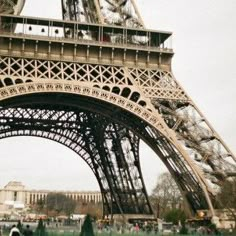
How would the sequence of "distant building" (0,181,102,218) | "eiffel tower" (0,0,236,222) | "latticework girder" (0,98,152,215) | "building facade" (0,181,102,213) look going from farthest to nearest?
"building facade" (0,181,102,213) → "distant building" (0,181,102,218) → "latticework girder" (0,98,152,215) → "eiffel tower" (0,0,236,222)

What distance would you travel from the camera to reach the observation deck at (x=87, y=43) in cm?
3198

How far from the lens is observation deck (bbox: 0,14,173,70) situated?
32.0 m

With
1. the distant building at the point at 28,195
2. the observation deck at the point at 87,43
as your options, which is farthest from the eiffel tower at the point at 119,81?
the distant building at the point at 28,195

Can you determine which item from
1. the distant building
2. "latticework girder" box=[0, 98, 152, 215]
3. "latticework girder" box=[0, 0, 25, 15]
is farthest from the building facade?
"latticework girder" box=[0, 0, 25, 15]

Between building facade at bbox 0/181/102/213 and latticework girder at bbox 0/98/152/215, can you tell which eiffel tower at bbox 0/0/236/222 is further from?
building facade at bbox 0/181/102/213

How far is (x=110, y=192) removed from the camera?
4841 centimetres

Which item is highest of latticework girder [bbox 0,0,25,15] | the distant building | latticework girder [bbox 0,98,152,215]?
the distant building

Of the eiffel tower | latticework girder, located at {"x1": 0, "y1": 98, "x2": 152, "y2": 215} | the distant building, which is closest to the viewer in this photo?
the eiffel tower

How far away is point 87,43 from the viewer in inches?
1294

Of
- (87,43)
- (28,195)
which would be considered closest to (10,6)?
(87,43)

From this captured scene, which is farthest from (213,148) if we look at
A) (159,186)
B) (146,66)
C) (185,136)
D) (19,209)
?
(19,209)

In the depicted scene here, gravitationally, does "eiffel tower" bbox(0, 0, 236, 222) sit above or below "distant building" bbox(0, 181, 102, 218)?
below

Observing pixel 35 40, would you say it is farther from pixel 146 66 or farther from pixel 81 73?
pixel 146 66

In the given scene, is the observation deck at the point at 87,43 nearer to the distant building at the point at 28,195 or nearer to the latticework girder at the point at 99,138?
the latticework girder at the point at 99,138
